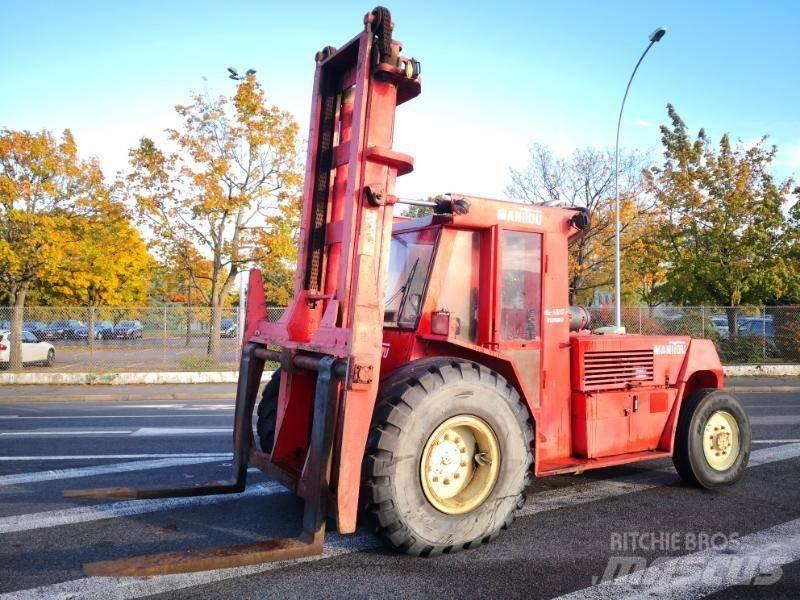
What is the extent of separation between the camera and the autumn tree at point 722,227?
74.2 feet

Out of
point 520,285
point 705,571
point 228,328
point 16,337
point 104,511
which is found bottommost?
point 104,511

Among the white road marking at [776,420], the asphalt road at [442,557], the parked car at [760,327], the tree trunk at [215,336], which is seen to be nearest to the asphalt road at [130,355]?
the tree trunk at [215,336]

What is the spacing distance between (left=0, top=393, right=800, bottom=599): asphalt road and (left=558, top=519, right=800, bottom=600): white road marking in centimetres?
1

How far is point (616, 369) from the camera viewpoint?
18.0ft

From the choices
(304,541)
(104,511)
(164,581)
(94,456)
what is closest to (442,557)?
(304,541)

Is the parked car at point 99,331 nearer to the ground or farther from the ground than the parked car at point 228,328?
nearer to the ground

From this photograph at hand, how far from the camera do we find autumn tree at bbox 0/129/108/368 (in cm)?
1977

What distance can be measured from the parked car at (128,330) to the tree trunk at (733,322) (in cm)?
1982

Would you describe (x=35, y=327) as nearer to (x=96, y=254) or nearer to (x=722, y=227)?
(x=96, y=254)

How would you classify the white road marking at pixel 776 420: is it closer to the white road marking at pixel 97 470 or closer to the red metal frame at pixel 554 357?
the red metal frame at pixel 554 357

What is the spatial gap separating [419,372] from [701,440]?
11.1ft

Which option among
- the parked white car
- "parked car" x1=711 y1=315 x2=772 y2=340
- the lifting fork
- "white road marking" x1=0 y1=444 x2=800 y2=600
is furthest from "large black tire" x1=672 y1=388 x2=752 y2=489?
the parked white car

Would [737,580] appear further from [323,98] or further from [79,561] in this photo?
[323,98]

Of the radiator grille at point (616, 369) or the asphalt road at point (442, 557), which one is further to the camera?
the radiator grille at point (616, 369)
